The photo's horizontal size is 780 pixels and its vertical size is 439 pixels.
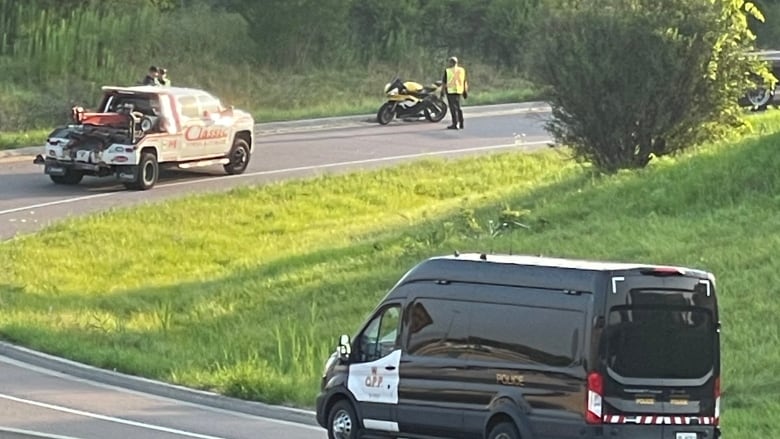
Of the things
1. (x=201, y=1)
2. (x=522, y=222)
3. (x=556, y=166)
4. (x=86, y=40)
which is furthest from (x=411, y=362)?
(x=201, y=1)

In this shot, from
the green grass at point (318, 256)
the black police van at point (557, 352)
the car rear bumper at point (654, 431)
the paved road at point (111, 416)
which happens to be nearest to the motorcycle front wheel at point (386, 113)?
the green grass at point (318, 256)

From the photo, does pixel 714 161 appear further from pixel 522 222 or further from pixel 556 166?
pixel 556 166

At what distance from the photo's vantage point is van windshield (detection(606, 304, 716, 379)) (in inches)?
536

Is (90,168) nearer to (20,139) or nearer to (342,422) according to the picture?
(20,139)

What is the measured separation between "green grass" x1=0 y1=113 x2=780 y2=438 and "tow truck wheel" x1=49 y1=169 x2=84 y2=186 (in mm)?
2340

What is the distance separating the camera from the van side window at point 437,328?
578 inches

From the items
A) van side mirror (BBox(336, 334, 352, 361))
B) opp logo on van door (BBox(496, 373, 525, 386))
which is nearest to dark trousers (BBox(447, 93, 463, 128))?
van side mirror (BBox(336, 334, 352, 361))

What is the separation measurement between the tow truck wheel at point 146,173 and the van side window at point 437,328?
18.4 metres

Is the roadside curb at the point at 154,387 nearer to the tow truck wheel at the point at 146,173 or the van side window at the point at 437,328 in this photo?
the van side window at the point at 437,328

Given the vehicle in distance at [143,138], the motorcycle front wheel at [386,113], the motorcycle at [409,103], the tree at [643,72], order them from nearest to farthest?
the tree at [643,72] < the vehicle in distance at [143,138] < the motorcycle at [409,103] < the motorcycle front wheel at [386,113]

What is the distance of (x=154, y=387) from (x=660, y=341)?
25.0ft

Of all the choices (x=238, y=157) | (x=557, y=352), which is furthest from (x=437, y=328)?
(x=238, y=157)

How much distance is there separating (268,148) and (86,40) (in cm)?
899

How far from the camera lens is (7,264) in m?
26.8
